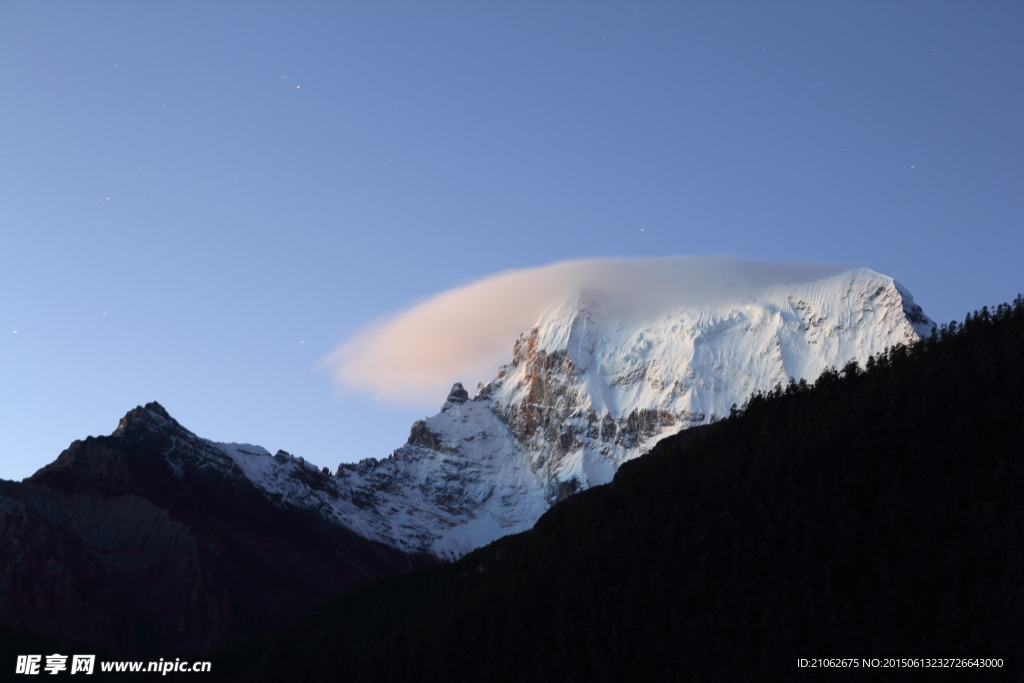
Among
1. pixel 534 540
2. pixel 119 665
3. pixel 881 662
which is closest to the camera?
pixel 881 662

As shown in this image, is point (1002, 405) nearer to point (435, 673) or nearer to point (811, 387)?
point (811, 387)

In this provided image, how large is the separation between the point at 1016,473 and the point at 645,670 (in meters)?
42.4

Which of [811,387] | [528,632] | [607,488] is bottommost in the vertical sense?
[528,632]

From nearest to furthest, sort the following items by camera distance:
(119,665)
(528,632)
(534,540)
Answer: (528,632)
(534,540)
(119,665)

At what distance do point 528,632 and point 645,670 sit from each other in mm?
17027

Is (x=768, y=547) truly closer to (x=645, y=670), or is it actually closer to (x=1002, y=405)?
(x=645, y=670)

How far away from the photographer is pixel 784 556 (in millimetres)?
120625

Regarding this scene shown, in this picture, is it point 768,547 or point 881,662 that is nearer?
point 881,662

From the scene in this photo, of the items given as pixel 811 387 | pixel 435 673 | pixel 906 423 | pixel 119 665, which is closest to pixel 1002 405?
pixel 906 423

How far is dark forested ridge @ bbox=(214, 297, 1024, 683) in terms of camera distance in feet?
360

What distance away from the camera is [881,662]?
340 feet

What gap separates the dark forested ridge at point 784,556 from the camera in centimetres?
10975

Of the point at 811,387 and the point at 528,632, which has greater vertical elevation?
the point at 811,387

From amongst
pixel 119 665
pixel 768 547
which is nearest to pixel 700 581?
pixel 768 547
